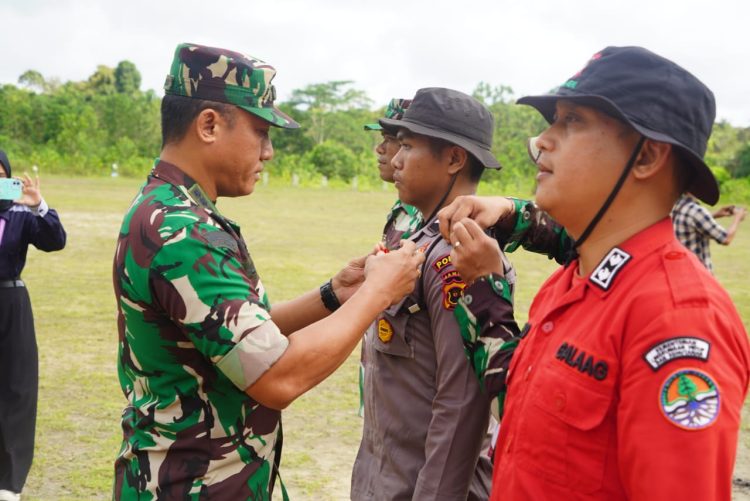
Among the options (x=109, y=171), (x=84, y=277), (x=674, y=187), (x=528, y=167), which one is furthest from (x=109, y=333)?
(x=528, y=167)

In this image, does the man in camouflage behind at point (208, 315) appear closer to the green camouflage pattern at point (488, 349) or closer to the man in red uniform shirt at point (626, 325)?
A: the green camouflage pattern at point (488, 349)

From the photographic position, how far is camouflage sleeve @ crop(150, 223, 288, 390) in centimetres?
208

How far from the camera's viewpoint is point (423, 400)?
273 centimetres

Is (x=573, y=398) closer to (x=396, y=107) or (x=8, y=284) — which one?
(x=396, y=107)

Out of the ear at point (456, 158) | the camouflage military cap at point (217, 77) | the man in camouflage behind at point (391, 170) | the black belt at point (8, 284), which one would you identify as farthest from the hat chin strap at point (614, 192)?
the black belt at point (8, 284)

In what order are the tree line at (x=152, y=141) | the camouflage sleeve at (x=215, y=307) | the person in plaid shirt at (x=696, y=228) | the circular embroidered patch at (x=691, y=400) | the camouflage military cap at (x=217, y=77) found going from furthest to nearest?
the tree line at (x=152, y=141) < the person in plaid shirt at (x=696, y=228) < the camouflage military cap at (x=217, y=77) < the camouflage sleeve at (x=215, y=307) < the circular embroidered patch at (x=691, y=400)

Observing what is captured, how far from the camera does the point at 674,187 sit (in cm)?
179

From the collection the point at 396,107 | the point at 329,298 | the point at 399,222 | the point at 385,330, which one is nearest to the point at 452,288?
the point at 385,330

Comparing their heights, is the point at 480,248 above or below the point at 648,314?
below

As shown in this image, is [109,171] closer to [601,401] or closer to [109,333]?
[109,333]

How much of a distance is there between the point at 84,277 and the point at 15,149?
29940 mm

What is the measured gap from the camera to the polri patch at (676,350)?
1.44m

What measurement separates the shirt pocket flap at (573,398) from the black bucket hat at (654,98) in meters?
0.56

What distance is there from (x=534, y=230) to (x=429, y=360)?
0.63m
